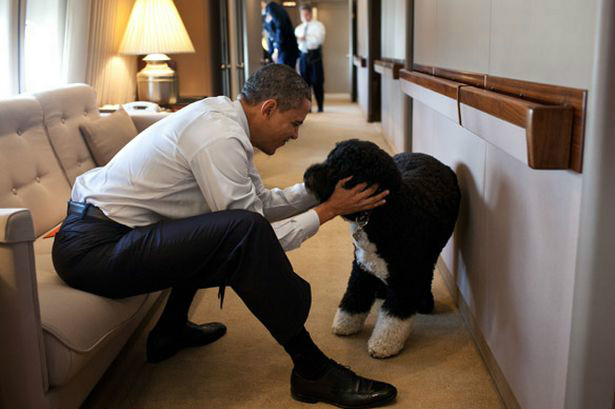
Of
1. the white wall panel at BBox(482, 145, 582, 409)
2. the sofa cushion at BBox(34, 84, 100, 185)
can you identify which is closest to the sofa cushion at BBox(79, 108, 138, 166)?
the sofa cushion at BBox(34, 84, 100, 185)

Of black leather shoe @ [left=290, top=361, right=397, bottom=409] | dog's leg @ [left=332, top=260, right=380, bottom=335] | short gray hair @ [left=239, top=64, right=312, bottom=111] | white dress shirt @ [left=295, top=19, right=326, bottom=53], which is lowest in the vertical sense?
black leather shoe @ [left=290, top=361, right=397, bottom=409]

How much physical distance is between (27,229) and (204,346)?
0.99m

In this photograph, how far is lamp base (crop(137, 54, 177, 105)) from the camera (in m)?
4.20

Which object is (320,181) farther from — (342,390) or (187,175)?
(342,390)

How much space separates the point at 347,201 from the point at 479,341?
28.4 inches

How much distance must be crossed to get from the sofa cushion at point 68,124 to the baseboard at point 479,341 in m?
1.62

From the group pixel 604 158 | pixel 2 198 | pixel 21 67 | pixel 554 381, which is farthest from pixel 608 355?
pixel 21 67

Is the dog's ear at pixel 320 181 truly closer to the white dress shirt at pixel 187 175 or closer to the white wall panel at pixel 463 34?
the white dress shirt at pixel 187 175

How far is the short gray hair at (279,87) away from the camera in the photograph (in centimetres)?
191

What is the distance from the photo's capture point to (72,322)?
5.30ft

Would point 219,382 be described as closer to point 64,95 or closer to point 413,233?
point 413,233

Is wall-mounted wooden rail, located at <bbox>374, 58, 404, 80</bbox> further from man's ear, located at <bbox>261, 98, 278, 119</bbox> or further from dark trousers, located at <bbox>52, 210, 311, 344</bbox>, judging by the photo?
dark trousers, located at <bbox>52, 210, 311, 344</bbox>

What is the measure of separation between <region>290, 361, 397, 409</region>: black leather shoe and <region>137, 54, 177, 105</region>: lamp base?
274cm

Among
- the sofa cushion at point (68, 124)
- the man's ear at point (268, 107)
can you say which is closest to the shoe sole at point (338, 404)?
the man's ear at point (268, 107)
